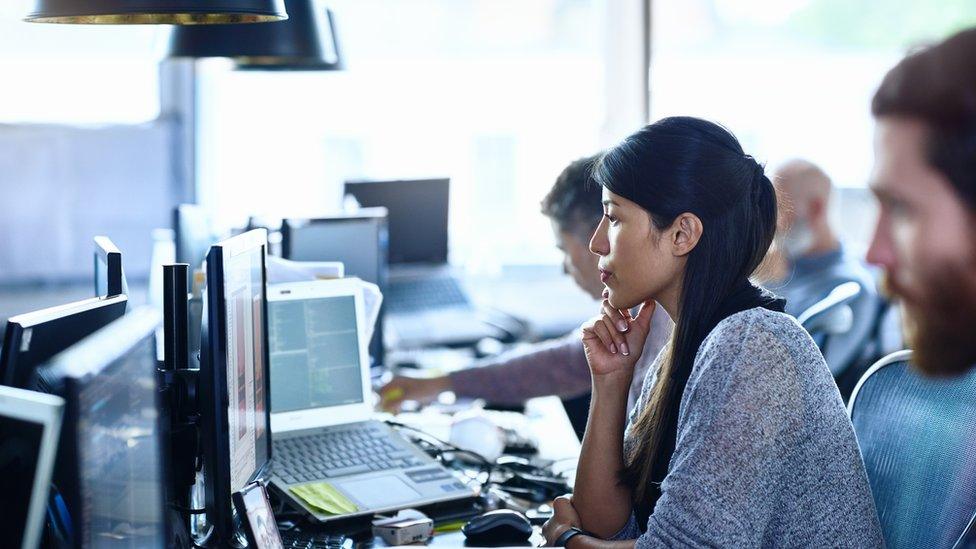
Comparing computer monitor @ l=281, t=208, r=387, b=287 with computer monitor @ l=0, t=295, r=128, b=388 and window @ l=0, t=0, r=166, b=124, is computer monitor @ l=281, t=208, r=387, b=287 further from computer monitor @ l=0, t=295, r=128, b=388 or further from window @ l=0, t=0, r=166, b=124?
window @ l=0, t=0, r=166, b=124

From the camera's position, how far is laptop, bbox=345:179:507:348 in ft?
11.9

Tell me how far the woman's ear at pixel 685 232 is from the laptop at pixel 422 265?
196 cm

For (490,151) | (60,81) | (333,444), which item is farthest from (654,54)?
(333,444)

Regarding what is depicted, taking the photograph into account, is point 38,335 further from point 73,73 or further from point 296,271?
point 73,73

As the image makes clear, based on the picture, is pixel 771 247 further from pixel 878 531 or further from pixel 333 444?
pixel 333 444

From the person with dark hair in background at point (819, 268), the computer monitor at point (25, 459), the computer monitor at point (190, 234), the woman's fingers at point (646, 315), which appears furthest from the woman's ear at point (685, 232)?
the person with dark hair in background at point (819, 268)

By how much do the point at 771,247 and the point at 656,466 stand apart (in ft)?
1.26

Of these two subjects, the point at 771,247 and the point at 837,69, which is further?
the point at 837,69

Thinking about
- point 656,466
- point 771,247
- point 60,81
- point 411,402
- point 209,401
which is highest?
point 60,81

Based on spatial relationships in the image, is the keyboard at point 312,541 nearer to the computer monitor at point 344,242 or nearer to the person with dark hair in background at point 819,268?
the computer monitor at point 344,242

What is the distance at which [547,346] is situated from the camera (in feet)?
9.11

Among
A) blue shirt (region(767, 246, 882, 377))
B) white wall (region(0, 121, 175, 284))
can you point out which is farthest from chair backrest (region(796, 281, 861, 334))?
white wall (region(0, 121, 175, 284))

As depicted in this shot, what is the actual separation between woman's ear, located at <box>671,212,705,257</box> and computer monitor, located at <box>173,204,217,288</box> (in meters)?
1.43

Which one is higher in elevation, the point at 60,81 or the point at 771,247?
the point at 60,81
